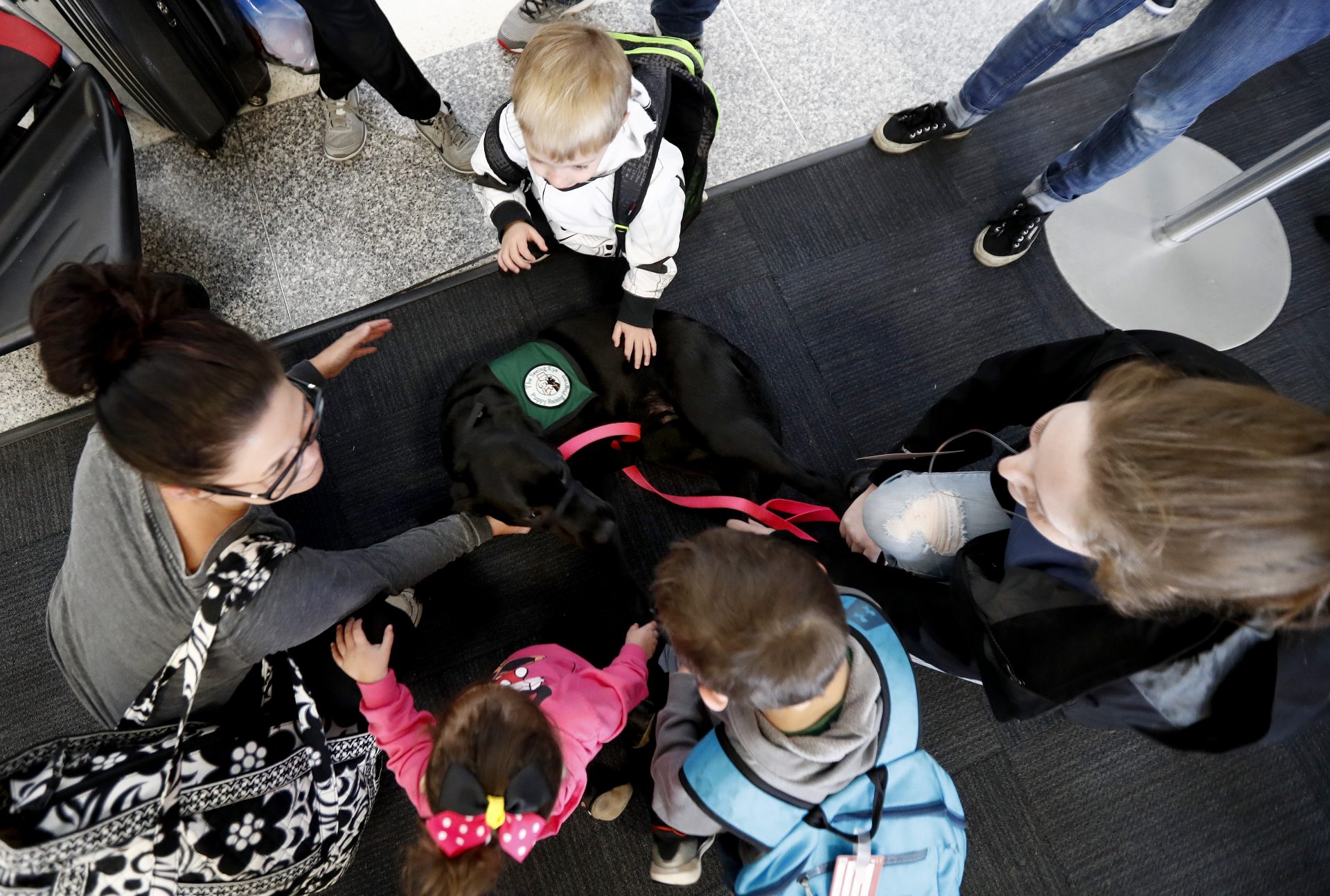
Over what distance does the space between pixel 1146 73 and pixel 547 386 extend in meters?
1.56

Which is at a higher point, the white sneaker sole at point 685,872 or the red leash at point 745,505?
the red leash at point 745,505

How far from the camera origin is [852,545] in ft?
4.91

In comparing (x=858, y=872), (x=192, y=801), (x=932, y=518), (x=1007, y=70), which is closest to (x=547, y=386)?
(x=932, y=518)

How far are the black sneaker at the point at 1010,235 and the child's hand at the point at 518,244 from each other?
128cm

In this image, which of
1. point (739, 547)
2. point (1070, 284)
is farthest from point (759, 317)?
point (739, 547)

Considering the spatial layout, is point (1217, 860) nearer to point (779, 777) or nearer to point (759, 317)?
point (779, 777)

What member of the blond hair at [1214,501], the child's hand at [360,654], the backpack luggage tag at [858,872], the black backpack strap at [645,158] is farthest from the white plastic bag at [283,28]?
the backpack luggage tag at [858,872]

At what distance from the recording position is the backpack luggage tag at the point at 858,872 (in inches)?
39.4

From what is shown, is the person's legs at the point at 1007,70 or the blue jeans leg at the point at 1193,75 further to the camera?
the person's legs at the point at 1007,70

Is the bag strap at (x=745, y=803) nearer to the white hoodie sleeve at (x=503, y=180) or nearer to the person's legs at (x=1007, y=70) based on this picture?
the white hoodie sleeve at (x=503, y=180)

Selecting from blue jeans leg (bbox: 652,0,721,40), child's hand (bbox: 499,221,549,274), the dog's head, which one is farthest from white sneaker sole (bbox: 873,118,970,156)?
the dog's head

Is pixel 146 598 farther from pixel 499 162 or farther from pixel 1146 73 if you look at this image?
pixel 1146 73

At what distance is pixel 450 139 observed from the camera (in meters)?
2.06

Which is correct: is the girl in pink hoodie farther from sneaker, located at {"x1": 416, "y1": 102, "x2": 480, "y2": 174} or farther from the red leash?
sneaker, located at {"x1": 416, "y1": 102, "x2": 480, "y2": 174}
